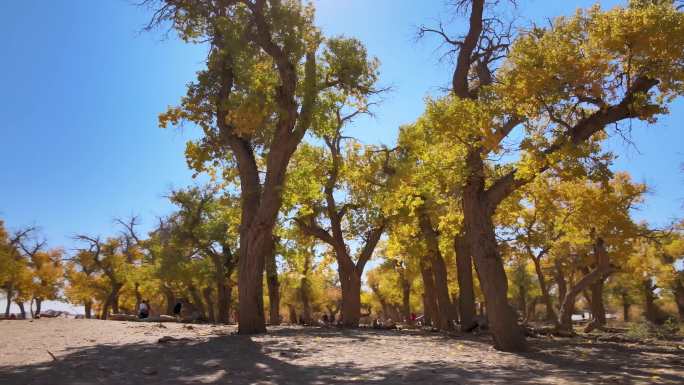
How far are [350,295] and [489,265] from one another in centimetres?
1199

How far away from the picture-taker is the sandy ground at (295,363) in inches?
269

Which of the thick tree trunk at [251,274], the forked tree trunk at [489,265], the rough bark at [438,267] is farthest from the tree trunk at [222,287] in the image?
the forked tree trunk at [489,265]

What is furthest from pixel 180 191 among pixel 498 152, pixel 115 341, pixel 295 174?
pixel 498 152

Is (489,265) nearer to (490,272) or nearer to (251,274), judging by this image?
(490,272)

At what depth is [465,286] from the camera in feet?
65.7

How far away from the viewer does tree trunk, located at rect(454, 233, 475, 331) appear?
19422mm

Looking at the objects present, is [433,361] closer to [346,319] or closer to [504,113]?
[504,113]

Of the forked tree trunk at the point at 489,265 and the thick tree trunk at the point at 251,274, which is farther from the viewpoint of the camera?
the thick tree trunk at the point at 251,274

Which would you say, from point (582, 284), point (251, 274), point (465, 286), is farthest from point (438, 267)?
point (251, 274)

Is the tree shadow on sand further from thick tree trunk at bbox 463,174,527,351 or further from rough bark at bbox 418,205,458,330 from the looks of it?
rough bark at bbox 418,205,458,330

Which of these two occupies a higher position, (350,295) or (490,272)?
(490,272)

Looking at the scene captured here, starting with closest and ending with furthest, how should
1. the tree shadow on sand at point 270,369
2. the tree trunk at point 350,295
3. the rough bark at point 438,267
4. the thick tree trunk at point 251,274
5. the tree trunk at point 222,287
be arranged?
the tree shadow on sand at point 270,369 < the thick tree trunk at point 251,274 < the rough bark at point 438,267 < the tree trunk at point 350,295 < the tree trunk at point 222,287

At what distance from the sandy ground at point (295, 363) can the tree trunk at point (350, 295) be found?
32.2 feet

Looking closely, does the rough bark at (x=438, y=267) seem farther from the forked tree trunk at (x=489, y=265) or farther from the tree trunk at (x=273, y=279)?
the forked tree trunk at (x=489, y=265)
